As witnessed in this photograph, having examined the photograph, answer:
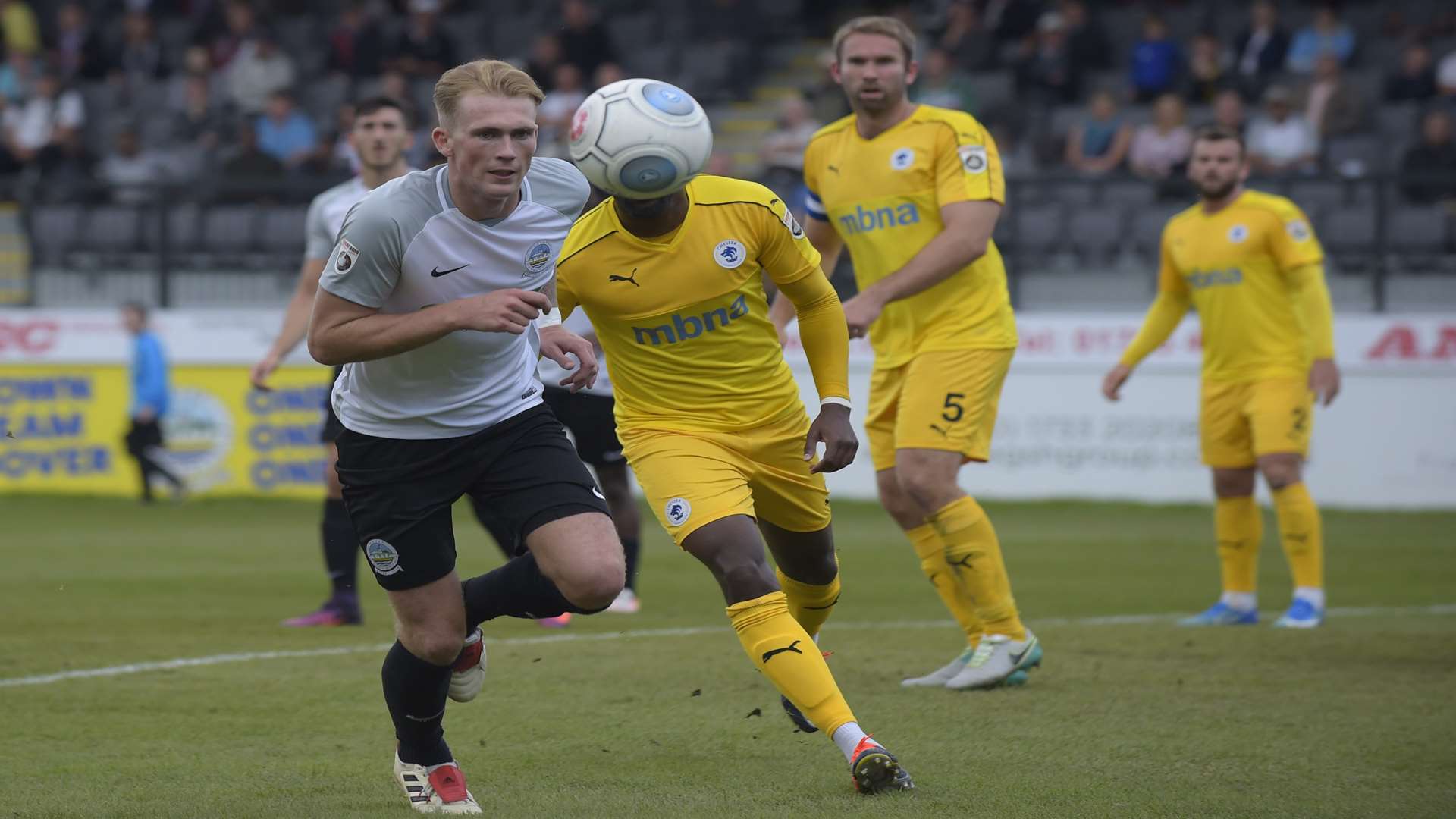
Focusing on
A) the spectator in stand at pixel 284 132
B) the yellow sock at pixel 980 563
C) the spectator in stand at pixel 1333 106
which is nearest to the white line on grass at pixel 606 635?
the yellow sock at pixel 980 563

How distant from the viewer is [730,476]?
558 centimetres

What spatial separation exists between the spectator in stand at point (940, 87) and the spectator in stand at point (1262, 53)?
280 centimetres

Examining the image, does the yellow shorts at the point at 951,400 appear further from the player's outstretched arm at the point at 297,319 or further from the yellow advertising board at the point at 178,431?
the yellow advertising board at the point at 178,431

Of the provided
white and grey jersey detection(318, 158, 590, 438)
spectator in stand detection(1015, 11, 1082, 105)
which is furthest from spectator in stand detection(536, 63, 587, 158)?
white and grey jersey detection(318, 158, 590, 438)

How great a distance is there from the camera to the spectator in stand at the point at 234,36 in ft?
76.9

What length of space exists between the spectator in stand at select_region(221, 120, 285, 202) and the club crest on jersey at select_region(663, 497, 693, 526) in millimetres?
14438

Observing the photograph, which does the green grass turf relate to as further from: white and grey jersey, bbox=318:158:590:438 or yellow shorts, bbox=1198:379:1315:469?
white and grey jersey, bbox=318:158:590:438

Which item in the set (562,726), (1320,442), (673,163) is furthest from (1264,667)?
(1320,442)

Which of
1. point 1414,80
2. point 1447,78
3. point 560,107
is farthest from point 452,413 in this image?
point 1447,78

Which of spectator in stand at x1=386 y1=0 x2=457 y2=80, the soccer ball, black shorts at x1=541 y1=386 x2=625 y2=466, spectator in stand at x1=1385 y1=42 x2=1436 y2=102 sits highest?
spectator in stand at x1=386 y1=0 x2=457 y2=80

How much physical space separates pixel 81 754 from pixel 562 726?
1581mm

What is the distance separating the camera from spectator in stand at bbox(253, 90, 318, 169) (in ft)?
68.5

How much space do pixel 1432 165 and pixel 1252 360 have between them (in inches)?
330

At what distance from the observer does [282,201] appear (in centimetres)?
1905
